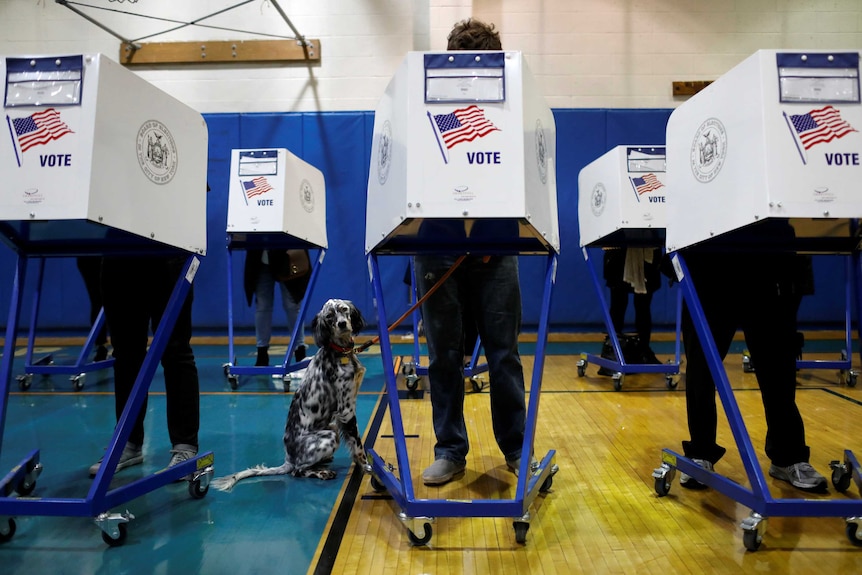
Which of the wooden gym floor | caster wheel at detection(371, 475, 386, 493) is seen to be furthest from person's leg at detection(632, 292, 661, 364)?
caster wheel at detection(371, 475, 386, 493)

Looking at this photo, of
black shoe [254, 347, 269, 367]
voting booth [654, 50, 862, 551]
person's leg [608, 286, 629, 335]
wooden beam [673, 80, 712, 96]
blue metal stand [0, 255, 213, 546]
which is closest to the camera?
voting booth [654, 50, 862, 551]

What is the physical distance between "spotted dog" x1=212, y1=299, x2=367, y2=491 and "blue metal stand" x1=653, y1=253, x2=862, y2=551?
1229mm

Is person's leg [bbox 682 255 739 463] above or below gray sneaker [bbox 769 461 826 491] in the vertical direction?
above

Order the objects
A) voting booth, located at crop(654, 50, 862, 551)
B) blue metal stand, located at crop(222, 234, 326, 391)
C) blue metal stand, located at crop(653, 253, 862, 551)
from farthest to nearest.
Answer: blue metal stand, located at crop(222, 234, 326, 391)
blue metal stand, located at crop(653, 253, 862, 551)
voting booth, located at crop(654, 50, 862, 551)

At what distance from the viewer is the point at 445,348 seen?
87.1 inches

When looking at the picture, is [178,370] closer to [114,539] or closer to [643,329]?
[114,539]

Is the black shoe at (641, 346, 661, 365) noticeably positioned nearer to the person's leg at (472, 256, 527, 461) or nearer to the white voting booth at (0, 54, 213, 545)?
the person's leg at (472, 256, 527, 461)

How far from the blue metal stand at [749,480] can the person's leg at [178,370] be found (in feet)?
6.09

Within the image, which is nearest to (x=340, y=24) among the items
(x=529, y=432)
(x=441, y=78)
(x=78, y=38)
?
(x=78, y=38)

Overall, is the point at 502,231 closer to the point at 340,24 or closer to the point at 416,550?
the point at 416,550

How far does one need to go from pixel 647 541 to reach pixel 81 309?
7.13 metres

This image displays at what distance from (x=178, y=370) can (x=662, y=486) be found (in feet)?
6.33

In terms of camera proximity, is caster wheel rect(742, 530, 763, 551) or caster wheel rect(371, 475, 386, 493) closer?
caster wheel rect(742, 530, 763, 551)

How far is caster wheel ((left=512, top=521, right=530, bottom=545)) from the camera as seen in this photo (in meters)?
1.76
